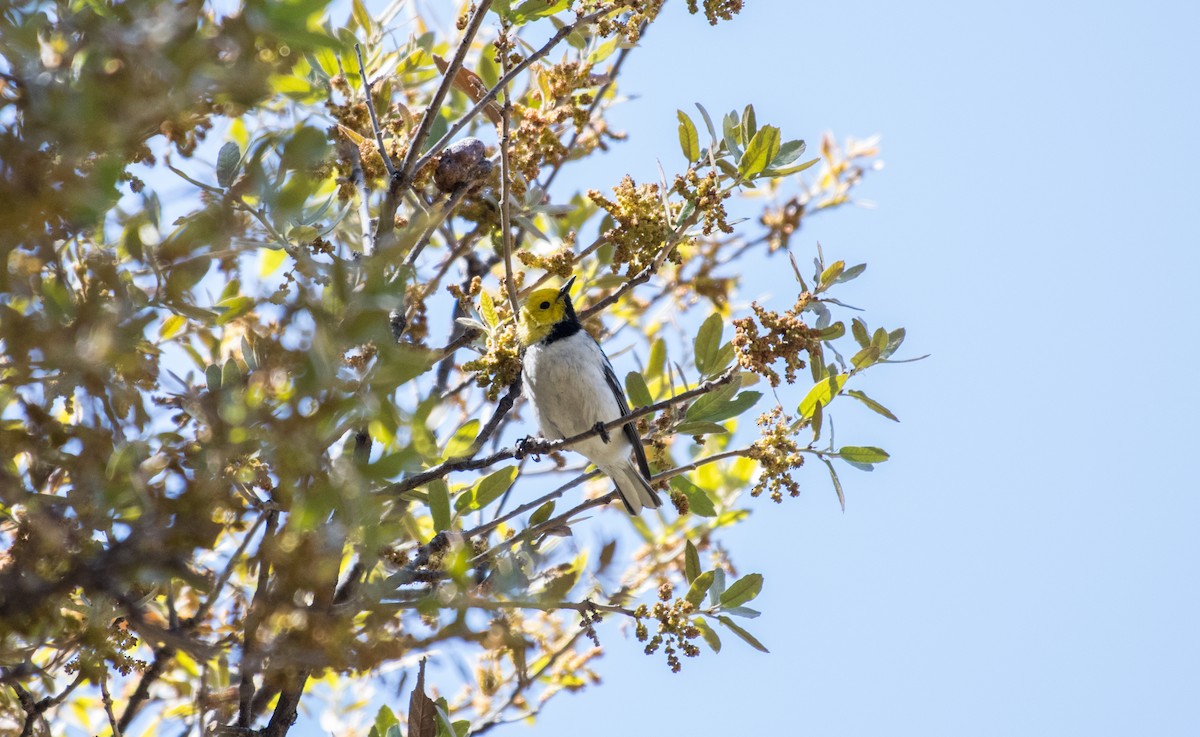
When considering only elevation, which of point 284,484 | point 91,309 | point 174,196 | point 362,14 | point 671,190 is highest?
point 362,14

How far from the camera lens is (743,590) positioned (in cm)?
279

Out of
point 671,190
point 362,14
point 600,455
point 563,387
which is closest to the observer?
point 671,190

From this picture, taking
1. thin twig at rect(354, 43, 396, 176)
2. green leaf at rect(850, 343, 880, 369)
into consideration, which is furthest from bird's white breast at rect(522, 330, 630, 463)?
green leaf at rect(850, 343, 880, 369)

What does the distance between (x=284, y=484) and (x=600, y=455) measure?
106 inches

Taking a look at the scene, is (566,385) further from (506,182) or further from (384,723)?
(384,723)

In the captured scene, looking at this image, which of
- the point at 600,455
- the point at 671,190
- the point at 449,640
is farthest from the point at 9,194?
the point at 600,455

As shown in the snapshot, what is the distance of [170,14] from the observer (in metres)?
1.35

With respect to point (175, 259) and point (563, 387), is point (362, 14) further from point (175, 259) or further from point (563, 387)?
point (175, 259)

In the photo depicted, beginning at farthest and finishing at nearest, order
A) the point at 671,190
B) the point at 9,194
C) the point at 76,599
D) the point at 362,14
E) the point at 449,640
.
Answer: the point at 362,14 → the point at 671,190 → the point at 76,599 → the point at 449,640 → the point at 9,194

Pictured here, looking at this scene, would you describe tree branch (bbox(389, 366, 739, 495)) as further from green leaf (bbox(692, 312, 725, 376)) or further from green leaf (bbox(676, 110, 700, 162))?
green leaf (bbox(676, 110, 700, 162))

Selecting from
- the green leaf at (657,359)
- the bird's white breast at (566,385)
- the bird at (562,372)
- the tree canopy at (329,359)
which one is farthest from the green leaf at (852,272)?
the bird's white breast at (566,385)

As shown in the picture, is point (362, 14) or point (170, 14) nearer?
point (170, 14)

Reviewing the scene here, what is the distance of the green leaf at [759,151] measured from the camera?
278cm

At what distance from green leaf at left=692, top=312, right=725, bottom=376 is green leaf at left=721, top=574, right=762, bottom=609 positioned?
0.60m
